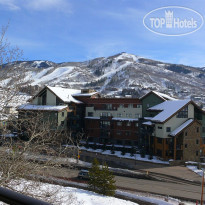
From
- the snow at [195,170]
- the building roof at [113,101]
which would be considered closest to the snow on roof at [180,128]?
the snow at [195,170]

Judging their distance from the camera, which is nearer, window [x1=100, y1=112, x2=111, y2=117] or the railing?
the railing

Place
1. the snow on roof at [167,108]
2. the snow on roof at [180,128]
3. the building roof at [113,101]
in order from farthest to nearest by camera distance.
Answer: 1. the building roof at [113,101]
2. the snow on roof at [167,108]
3. the snow on roof at [180,128]

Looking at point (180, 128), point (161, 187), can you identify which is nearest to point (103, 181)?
point (161, 187)

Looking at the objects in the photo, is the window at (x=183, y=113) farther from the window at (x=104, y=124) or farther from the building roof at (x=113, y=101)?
the window at (x=104, y=124)

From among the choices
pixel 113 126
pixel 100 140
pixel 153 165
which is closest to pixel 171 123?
pixel 153 165

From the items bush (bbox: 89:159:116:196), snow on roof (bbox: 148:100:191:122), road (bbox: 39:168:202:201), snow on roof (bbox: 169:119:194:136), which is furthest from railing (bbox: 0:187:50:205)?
snow on roof (bbox: 148:100:191:122)

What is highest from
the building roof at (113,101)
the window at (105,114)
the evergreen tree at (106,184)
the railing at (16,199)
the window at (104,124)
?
the building roof at (113,101)

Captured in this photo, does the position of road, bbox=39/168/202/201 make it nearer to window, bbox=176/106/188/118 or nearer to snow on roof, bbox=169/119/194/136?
snow on roof, bbox=169/119/194/136

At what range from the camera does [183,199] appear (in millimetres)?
25328

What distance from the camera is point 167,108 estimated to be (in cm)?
4388

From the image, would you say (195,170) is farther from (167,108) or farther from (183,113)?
(167,108)

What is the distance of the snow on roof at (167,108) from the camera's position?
41013 mm

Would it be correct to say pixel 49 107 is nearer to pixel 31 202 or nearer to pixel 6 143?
pixel 6 143

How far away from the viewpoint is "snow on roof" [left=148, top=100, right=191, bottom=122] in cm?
4101
